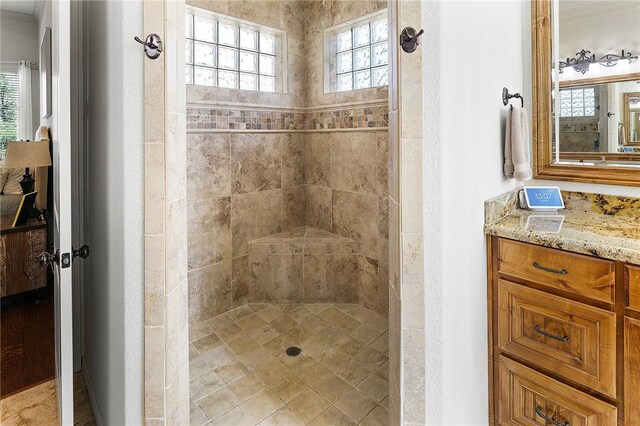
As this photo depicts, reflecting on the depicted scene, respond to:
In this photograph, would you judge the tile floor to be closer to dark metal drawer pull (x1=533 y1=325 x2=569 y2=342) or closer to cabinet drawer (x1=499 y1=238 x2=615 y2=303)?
dark metal drawer pull (x1=533 y1=325 x2=569 y2=342)

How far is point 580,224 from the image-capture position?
1473 millimetres

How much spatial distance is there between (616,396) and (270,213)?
247 cm

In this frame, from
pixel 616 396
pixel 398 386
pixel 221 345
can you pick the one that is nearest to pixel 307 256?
pixel 221 345

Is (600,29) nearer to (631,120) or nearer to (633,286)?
(631,120)

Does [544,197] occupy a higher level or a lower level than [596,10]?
lower

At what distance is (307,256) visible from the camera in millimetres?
2963

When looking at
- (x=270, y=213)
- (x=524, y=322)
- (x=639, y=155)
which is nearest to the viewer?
(x=524, y=322)

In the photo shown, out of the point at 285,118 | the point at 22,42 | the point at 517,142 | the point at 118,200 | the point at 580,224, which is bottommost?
the point at 580,224

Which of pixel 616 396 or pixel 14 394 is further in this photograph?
pixel 14 394

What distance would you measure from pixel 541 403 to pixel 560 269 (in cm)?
56

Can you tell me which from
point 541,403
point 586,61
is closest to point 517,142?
point 586,61

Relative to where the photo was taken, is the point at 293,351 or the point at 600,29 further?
the point at 293,351

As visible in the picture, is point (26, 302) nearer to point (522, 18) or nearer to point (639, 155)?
point (522, 18)

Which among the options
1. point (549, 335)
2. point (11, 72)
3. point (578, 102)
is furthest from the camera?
point (11, 72)
